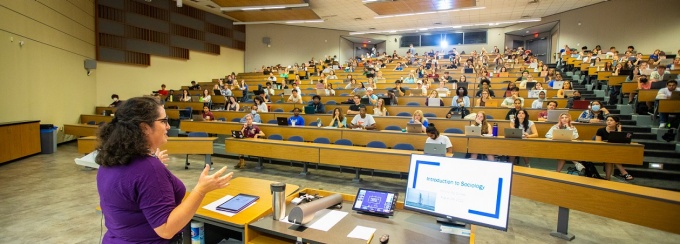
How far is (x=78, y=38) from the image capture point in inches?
398

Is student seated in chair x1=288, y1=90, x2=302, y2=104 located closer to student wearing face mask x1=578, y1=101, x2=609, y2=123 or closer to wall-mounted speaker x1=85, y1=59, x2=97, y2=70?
wall-mounted speaker x1=85, y1=59, x2=97, y2=70

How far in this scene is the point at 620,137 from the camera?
5102 millimetres

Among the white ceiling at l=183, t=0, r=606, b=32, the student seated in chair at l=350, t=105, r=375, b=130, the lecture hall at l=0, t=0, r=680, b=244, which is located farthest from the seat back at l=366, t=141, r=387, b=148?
the white ceiling at l=183, t=0, r=606, b=32

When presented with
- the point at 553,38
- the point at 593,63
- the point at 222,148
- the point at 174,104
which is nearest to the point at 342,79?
the point at 174,104

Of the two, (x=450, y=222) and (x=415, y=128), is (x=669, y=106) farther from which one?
(x=450, y=222)

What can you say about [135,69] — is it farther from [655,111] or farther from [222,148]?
[655,111]

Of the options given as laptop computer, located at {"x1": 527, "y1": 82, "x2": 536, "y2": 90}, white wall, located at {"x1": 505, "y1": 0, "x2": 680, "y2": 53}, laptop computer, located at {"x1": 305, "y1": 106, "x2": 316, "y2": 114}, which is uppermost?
white wall, located at {"x1": 505, "y1": 0, "x2": 680, "y2": 53}

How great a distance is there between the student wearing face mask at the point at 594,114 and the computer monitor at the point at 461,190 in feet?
20.1

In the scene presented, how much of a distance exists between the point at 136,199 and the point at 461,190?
150 centimetres

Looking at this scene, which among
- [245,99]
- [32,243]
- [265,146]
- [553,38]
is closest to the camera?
[32,243]

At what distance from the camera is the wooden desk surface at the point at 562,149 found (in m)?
5.00

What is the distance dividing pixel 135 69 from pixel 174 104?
10.1 ft

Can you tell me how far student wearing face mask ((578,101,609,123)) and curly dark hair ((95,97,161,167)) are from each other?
7472 mm

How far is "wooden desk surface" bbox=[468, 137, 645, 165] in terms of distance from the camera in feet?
16.4
